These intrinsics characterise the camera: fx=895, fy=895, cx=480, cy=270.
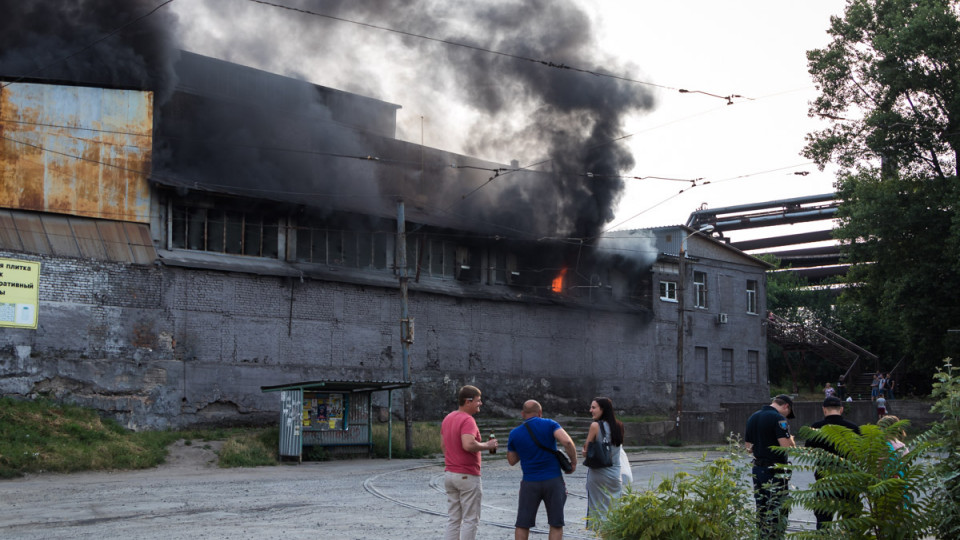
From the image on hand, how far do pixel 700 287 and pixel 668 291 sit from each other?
80.4 inches

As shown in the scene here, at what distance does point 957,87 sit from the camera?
96.2 ft

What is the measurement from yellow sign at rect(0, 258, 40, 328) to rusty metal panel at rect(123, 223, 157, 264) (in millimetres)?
2722

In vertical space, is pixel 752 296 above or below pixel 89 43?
below

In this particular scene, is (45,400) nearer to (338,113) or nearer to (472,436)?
(338,113)

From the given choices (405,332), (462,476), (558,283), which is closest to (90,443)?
(405,332)

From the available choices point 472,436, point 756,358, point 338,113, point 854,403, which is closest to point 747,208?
point 756,358

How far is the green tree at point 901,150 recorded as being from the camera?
2969 cm

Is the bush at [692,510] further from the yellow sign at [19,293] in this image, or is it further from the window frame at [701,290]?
the window frame at [701,290]

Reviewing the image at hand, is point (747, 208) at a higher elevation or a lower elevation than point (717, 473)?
higher

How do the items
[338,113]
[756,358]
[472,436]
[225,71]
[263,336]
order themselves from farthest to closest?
[756,358]
[338,113]
[225,71]
[263,336]
[472,436]

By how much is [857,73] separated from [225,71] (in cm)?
2239

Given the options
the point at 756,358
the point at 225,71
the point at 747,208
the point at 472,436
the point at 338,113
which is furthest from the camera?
the point at 747,208

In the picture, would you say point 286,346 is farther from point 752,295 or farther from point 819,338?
point 819,338

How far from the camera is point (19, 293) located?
75.7ft
